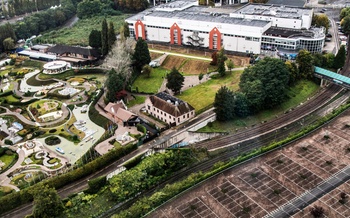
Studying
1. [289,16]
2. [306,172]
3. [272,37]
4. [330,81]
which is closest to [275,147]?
[306,172]

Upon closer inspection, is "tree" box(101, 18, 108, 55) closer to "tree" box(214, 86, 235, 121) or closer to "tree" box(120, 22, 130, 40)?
"tree" box(120, 22, 130, 40)

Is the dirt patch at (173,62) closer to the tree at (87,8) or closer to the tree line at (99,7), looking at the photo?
the tree line at (99,7)

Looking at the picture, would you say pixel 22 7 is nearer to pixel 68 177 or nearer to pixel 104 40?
pixel 104 40

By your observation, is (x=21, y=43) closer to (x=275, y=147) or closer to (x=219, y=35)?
(x=219, y=35)

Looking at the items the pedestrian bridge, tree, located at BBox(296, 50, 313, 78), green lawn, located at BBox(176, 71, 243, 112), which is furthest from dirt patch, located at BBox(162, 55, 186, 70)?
the pedestrian bridge

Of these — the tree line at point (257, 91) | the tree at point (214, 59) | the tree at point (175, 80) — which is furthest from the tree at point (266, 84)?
the tree at point (214, 59)

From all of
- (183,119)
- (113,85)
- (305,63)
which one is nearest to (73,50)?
(113,85)
